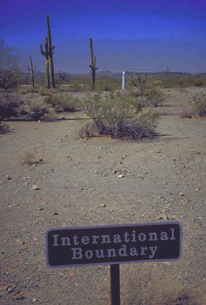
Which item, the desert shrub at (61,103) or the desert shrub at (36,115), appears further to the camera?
the desert shrub at (61,103)

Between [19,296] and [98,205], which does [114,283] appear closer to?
[19,296]

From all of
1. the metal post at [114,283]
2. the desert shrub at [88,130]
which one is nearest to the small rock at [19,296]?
the metal post at [114,283]

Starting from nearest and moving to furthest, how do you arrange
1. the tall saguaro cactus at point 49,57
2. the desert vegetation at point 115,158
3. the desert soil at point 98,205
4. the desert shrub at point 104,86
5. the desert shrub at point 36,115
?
the desert soil at point 98,205, the desert vegetation at point 115,158, the desert shrub at point 104,86, the desert shrub at point 36,115, the tall saguaro cactus at point 49,57

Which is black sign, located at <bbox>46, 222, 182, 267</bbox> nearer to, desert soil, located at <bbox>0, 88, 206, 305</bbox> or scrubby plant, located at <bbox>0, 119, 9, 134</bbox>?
desert soil, located at <bbox>0, 88, 206, 305</bbox>

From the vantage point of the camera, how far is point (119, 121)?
10.9 metres

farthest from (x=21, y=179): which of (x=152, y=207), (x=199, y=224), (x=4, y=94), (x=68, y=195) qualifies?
(x=4, y=94)

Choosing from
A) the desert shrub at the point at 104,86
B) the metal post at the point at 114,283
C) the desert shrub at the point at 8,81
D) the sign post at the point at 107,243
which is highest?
the desert shrub at the point at 8,81

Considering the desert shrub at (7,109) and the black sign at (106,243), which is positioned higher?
the black sign at (106,243)

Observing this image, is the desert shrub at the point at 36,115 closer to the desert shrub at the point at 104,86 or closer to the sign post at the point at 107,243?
the desert shrub at the point at 104,86

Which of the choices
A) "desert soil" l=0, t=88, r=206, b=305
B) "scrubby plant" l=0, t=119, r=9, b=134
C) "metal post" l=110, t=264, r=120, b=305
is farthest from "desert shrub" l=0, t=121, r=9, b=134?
"metal post" l=110, t=264, r=120, b=305

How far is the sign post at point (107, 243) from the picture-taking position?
1.89 m

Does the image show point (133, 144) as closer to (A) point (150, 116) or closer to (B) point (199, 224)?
(A) point (150, 116)

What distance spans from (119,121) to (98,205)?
577 cm

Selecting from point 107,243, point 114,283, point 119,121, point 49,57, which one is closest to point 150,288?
point 114,283
